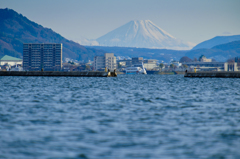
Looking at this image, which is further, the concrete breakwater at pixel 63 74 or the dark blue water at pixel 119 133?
the concrete breakwater at pixel 63 74

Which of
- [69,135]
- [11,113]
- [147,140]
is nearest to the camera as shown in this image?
[147,140]

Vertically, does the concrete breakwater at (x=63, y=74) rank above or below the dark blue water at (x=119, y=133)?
above

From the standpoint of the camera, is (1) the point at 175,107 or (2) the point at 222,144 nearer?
(2) the point at 222,144

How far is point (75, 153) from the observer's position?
1329 cm

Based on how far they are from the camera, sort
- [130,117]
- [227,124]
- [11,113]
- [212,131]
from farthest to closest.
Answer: [11,113] → [130,117] → [227,124] → [212,131]

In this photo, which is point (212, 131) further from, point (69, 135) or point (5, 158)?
point (5, 158)

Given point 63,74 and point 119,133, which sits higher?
point 63,74

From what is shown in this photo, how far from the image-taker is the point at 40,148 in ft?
46.2

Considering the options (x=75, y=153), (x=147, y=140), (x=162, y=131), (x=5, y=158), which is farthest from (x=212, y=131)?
(x=5, y=158)

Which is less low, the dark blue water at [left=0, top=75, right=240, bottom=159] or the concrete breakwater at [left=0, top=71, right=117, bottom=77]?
the concrete breakwater at [left=0, top=71, right=117, bottom=77]

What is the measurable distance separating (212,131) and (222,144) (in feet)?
9.05

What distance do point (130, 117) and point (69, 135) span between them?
6.22m

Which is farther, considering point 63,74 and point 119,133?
point 63,74

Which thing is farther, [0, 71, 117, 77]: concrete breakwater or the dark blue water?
[0, 71, 117, 77]: concrete breakwater
